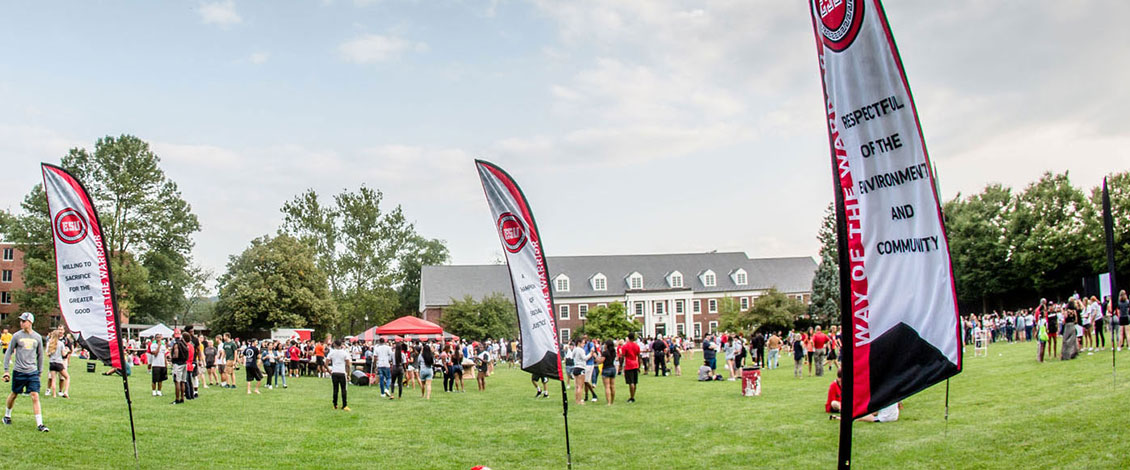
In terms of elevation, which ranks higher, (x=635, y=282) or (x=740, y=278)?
(x=740, y=278)

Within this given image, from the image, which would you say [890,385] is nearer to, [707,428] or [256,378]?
[707,428]

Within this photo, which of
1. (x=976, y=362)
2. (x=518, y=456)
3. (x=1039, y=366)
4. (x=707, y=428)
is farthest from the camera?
(x=976, y=362)

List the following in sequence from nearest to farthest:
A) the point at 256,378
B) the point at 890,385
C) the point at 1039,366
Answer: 1. the point at 890,385
2. the point at 1039,366
3. the point at 256,378

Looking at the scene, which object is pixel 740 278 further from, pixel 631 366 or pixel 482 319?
pixel 631 366

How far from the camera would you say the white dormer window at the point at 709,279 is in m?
84.6

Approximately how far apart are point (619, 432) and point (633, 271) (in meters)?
71.2

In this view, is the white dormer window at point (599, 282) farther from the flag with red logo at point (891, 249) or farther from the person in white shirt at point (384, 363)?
the flag with red logo at point (891, 249)

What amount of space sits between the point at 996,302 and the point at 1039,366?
4715 centimetres

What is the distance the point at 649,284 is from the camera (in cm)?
8406

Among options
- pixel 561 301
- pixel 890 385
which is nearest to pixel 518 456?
pixel 890 385

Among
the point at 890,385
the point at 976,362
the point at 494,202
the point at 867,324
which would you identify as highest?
the point at 494,202

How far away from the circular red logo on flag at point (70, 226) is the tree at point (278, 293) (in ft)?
171

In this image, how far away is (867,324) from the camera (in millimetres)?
4281

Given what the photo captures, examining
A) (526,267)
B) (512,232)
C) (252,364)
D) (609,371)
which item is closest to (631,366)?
(609,371)
